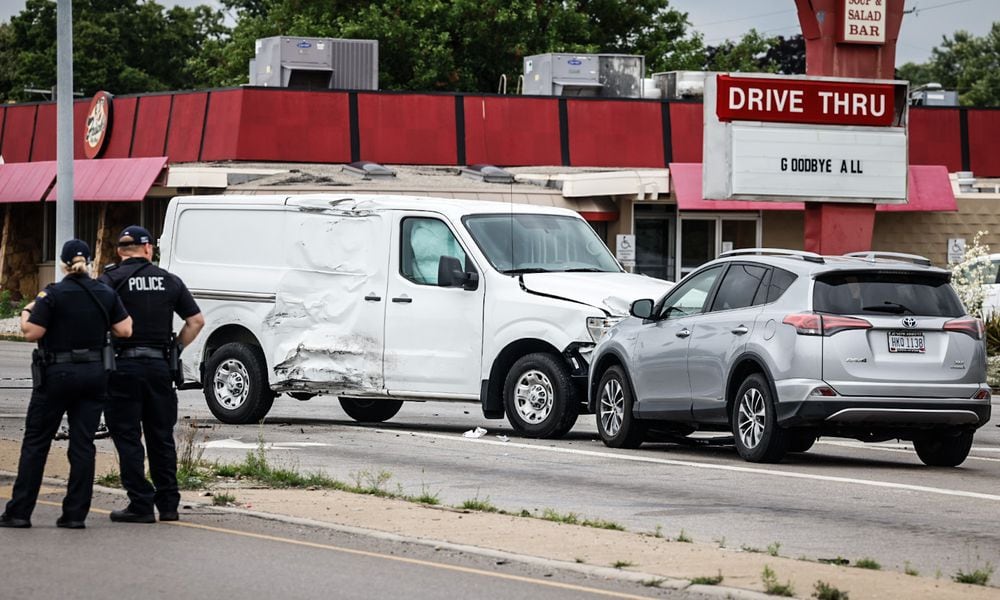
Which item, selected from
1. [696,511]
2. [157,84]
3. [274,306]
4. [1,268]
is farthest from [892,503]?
[157,84]

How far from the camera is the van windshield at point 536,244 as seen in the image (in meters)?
17.8

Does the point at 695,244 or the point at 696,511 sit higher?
the point at 695,244

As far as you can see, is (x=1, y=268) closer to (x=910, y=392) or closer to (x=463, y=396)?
(x=463, y=396)

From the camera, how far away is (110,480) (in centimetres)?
1275

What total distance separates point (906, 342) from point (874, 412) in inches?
25.8

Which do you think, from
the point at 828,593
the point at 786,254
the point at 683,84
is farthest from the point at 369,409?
the point at 683,84

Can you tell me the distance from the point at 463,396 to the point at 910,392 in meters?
4.92

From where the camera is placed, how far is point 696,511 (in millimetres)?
11805

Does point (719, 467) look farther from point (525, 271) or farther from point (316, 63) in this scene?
point (316, 63)

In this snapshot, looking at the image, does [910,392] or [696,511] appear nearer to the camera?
[696,511]

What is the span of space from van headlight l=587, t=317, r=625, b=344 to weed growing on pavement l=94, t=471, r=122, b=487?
17.6 ft

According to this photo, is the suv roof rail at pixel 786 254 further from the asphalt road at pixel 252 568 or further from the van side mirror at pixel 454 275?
the asphalt road at pixel 252 568

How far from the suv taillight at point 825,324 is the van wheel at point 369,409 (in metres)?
6.56

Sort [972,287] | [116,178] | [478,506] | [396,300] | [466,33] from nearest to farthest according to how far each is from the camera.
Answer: [478,506] → [396,300] → [972,287] → [116,178] → [466,33]
